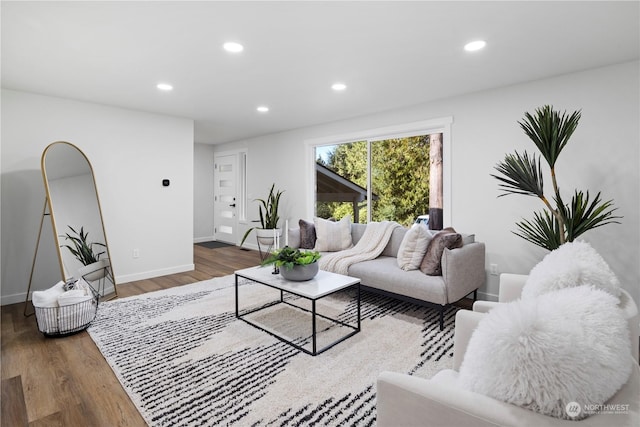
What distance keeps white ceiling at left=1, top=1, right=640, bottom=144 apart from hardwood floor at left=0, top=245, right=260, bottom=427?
2.34 m

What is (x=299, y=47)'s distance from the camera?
2.52m

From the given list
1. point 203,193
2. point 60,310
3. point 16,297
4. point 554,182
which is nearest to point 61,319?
point 60,310

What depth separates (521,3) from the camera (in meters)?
1.93

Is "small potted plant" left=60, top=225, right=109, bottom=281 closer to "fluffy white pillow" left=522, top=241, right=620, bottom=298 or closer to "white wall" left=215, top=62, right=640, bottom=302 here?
"white wall" left=215, top=62, right=640, bottom=302

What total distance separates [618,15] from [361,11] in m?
1.67

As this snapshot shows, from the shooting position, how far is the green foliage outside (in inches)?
168

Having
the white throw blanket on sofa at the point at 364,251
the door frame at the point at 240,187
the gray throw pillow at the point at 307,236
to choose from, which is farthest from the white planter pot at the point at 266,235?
the white throw blanket on sofa at the point at 364,251

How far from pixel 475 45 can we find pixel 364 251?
7.54 feet

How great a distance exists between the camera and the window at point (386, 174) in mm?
4082

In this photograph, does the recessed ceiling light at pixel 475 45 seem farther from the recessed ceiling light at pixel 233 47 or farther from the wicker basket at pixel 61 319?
the wicker basket at pixel 61 319

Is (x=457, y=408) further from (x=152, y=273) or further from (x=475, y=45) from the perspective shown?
(x=152, y=273)

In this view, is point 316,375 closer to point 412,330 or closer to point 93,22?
point 412,330

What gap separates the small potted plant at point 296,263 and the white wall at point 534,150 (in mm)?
2072

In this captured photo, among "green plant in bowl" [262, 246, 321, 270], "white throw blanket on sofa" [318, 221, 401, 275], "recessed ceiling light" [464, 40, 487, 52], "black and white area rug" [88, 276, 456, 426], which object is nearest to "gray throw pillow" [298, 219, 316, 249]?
"white throw blanket on sofa" [318, 221, 401, 275]
